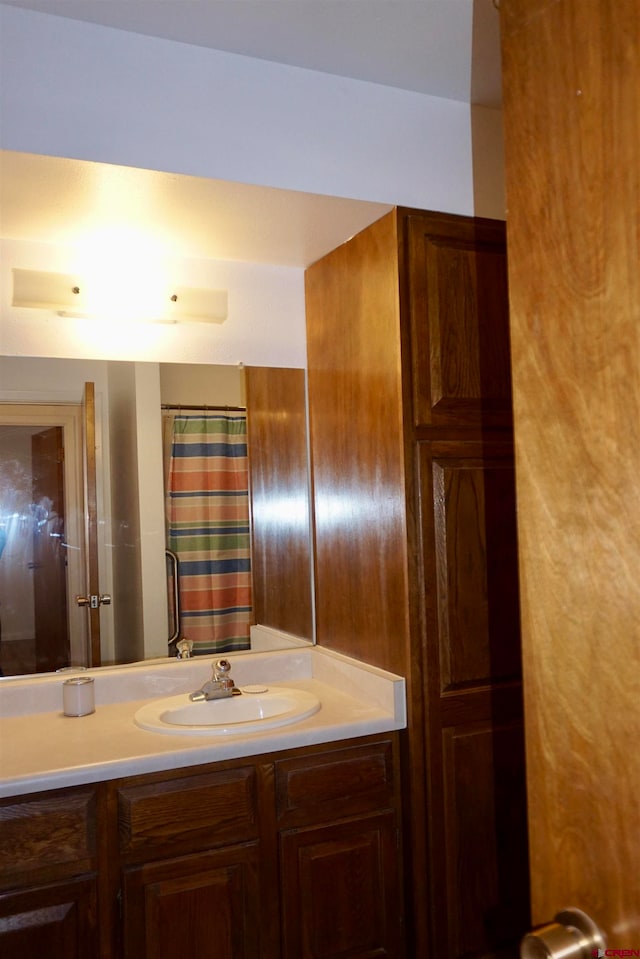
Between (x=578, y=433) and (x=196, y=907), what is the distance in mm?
1595

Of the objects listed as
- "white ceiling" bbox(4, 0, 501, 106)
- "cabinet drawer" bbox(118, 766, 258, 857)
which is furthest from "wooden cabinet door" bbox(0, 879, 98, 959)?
"white ceiling" bbox(4, 0, 501, 106)

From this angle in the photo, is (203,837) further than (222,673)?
No

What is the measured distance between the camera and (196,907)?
1.78 meters

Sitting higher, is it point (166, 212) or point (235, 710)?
point (166, 212)

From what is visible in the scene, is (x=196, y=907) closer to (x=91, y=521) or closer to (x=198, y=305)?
(x=91, y=521)

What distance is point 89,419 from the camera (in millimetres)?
2293

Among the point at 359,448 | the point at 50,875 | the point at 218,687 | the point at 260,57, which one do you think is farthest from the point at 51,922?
the point at 260,57

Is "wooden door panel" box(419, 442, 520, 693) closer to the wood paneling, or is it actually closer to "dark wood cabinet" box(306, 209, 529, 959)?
"dark wood cabinet" box(306, 209, 529, 959)

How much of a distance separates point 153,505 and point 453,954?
1.51 meters

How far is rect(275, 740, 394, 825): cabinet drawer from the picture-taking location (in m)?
1.90

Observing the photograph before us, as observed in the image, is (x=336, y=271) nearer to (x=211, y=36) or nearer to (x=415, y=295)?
(x=415, y=295)

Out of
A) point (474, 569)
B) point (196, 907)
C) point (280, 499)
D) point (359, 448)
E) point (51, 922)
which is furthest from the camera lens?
point (280, 499)

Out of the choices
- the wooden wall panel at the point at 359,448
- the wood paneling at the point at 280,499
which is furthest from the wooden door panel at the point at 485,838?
the wood paneling at the point at 280,499

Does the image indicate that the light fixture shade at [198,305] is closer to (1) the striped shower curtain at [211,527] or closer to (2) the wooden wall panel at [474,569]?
(1) the striped shower curtain at [211,527]
